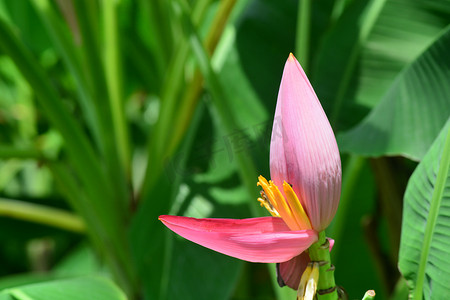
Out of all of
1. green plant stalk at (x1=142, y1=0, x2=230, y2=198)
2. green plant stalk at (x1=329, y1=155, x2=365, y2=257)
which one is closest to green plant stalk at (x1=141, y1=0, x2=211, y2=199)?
green plant stalk at (x1=142, y1=0, x2=230, y2=198)

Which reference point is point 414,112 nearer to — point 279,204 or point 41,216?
point 279,204

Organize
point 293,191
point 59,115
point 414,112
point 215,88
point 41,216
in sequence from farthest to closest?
point 41,216 → point 59,115 → point 215,88 → point 414,112 → point 293,191

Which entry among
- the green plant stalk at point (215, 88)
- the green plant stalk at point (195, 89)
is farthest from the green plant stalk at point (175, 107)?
the green plant stalk at point (215, 88)

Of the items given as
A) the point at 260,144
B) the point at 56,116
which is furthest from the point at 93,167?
the point at 260,144

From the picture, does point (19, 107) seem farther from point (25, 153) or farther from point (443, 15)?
point (443, 15)

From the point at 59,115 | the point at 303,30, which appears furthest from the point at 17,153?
the point at 303,30

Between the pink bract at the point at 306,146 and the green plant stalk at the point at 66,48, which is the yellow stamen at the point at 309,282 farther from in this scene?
the green plant stalk at the point at 66,48
